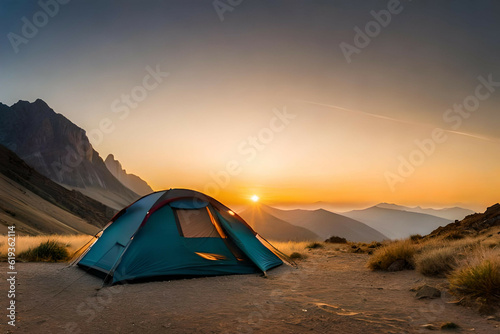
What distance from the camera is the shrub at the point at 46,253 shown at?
10.8 metres

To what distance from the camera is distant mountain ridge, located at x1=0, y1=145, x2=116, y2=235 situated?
32.8 metres

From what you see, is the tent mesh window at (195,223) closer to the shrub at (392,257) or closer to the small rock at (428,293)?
the shrub at (392,257)

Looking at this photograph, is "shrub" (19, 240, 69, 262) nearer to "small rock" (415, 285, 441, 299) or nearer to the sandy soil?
the sandy soil

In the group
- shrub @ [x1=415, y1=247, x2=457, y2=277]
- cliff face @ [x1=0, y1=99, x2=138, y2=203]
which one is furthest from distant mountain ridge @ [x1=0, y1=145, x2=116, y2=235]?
cliff face @ [x1=0, y1=99, x2=138, y2=203]

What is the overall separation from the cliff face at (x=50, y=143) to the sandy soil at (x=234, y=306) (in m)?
117

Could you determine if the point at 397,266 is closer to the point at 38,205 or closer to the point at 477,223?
the point at 477,223

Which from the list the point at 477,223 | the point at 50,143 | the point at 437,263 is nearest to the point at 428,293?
the point at 437,263

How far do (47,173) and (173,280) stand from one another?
4661 inches

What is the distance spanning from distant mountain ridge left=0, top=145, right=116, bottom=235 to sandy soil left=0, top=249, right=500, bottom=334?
2437 cm

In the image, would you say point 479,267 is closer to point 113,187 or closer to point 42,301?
point 42,301

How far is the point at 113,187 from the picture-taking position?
13675 centimetres

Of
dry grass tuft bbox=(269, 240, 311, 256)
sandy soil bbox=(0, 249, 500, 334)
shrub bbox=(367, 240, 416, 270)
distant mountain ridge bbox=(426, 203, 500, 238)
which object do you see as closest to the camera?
sandy soil bbox=(0, 249, 500, 334)

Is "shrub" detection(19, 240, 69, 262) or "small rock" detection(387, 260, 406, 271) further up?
"small rock" detection(387, 260, 406, 271)

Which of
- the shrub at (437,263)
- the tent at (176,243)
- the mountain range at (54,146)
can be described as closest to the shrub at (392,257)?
the shrub at (437,263)
